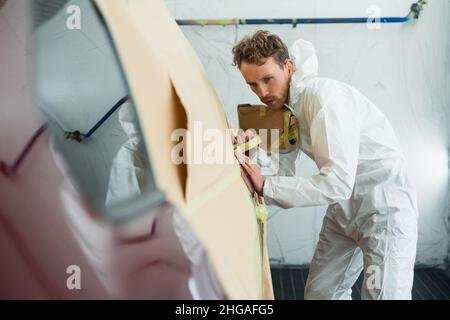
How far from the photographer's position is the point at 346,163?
1062 mm

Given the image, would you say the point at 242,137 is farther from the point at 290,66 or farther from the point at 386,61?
the point at 386,61

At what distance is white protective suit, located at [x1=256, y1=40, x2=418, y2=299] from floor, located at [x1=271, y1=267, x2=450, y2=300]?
73 centimetres

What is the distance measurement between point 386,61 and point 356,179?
1164 mm

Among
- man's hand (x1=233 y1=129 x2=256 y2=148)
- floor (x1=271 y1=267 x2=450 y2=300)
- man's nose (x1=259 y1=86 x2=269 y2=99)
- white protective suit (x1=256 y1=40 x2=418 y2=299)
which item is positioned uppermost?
man's nose (x1=259 y1=86 x2=269 y2=99)

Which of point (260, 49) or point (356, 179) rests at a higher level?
point (260, 49)

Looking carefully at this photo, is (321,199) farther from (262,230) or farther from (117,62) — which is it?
(117,62)

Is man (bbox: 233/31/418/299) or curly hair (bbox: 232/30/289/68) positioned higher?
curly hair (bbox: 232/30/289/68)

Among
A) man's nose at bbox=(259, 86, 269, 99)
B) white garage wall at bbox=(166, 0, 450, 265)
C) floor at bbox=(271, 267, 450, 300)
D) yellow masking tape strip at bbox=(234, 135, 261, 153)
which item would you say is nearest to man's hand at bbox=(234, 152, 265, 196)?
yellow masking tape strip at bbox=(234, 135, 261, 153)

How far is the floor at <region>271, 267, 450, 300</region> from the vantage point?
6.79 ft

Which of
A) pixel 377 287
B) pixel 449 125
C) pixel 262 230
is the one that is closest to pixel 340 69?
pixel 449 125

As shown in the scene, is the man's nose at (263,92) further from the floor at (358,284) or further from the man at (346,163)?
the floor at (358,284)

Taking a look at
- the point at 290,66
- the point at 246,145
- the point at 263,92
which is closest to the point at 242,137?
the point at 246,145

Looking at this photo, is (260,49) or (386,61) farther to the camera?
(386,61)

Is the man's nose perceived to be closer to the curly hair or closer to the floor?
the curly hair
